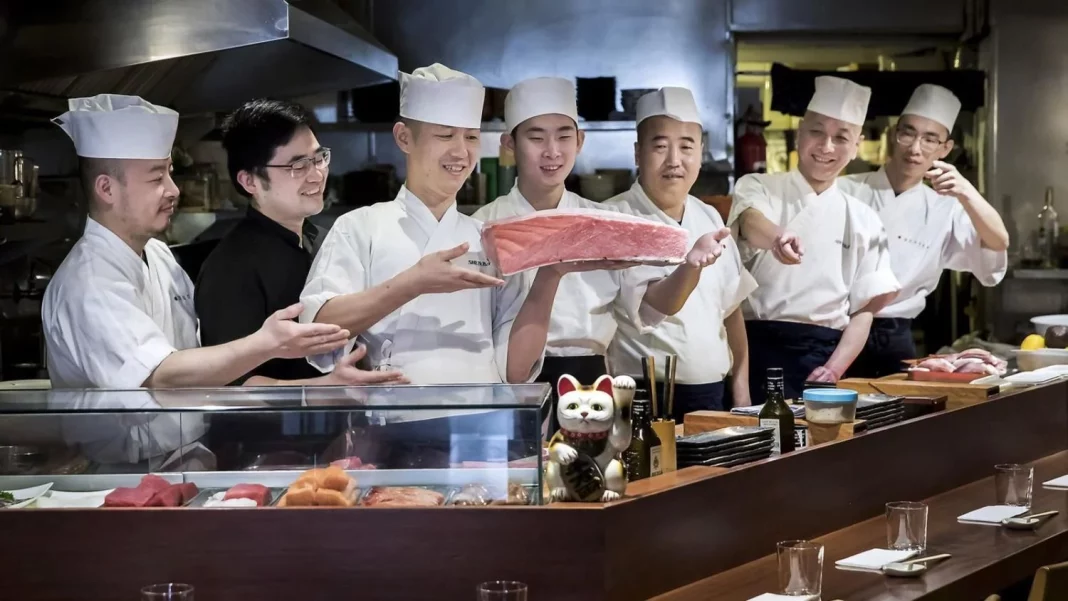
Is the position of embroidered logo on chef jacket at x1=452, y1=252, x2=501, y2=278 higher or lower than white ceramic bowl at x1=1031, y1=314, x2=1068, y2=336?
higher

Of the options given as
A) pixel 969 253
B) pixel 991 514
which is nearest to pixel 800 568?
pixel 991 514

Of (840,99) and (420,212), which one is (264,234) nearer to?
(420,212)

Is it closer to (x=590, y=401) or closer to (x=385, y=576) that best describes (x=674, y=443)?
(x=590, y=401)

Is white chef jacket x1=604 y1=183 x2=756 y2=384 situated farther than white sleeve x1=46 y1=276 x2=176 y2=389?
Yes

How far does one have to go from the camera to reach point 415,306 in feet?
10.9

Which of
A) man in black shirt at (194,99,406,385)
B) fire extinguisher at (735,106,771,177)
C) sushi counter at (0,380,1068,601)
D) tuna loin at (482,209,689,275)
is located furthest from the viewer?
fire extinguisher at (735,106,771,177)

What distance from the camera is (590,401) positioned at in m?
2.06

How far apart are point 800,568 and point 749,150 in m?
3.44

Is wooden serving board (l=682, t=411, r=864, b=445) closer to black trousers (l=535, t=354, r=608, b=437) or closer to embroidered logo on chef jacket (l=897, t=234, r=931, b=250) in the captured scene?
black trousers (l=535, t=354, r=608, b=437)

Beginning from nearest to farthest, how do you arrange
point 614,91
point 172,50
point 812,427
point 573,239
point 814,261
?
point 812,427
point 573,239
point 172,50
point 814,261
point 614,91

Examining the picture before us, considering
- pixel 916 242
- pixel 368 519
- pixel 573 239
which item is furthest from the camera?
pixel 916 242

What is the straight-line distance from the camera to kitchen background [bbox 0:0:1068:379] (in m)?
4.12

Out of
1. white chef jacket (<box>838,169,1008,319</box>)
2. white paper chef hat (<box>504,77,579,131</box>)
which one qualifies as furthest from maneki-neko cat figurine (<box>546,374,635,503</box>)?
white chef jacket (<box>838,169,1008,319</box>)

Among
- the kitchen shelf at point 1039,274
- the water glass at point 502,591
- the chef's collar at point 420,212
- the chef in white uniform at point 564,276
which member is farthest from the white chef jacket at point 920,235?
the water glass at point 502,591
